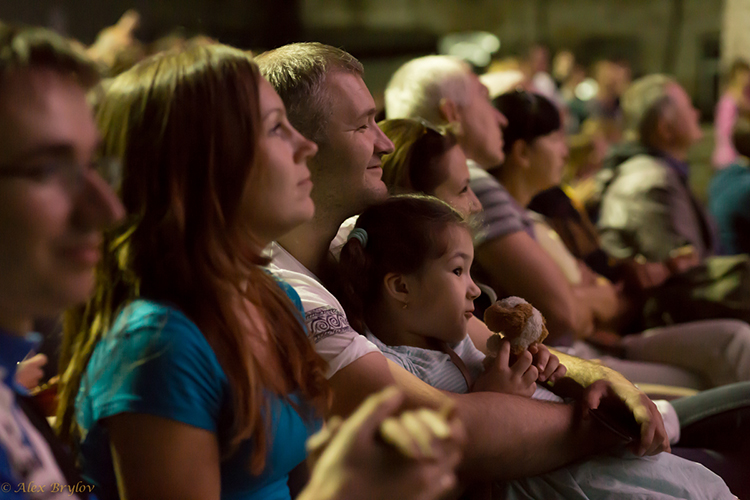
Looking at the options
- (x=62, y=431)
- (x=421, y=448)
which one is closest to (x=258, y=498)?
(x=62, y=431)

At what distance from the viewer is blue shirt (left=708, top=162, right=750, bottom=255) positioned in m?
3.99

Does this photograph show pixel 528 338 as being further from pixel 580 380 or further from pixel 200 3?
pixel 200 3

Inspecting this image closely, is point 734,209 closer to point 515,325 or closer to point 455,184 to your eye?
point 455,184

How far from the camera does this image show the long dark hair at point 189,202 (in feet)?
3.38

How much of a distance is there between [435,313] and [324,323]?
32cm

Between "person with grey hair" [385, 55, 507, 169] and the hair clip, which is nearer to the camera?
the hair clip

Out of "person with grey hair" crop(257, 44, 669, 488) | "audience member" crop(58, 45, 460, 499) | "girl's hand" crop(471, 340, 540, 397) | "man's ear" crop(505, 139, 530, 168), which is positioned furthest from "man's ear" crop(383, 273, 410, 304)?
"man's ear" crop(505, 139, 530, 168)

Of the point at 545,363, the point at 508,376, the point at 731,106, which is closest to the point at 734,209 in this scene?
the point at 731,106

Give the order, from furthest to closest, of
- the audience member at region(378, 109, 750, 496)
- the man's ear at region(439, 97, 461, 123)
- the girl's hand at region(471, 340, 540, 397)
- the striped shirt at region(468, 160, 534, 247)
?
1. the man's ear at region(439, 97, 461, 123)
2. the striped shirt at region(468, 160, 534, 247)
3. the audience member at region(378, 109, 750, 496)
4. the girl's hand at region(471, 340, 540, 397)

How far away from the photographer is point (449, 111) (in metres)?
2.62

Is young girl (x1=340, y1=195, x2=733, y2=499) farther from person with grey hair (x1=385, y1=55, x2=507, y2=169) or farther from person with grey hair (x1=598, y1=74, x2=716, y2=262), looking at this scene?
person with grey hair (x1=598, y1=74, x2=716, y2=262)

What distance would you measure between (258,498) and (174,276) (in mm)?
390

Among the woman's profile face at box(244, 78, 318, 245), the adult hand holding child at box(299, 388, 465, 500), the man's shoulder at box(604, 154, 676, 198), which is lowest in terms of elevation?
the man's shoulder at box(604, 154, 676, 198)

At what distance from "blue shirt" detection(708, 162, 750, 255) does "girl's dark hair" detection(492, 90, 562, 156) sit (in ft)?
5.34
